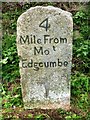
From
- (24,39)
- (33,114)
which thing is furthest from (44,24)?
(33,114)

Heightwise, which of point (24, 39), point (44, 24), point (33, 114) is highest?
point (44, 24)

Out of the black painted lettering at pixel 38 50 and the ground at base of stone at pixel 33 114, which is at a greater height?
the black painted lettering at pixel 38 50

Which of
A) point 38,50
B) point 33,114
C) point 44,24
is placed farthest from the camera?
point 33,114

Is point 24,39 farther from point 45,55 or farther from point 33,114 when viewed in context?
point 33,114

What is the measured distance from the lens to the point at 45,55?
3725 millimetres

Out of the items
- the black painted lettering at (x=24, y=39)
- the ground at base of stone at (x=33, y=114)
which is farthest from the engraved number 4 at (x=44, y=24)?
the ground at base of stone at (x=33, y=114)

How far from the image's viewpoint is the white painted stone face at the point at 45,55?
3576 millimetres

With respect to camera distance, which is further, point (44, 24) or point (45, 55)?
point (45, 55)

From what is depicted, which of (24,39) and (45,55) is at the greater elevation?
(24,39)

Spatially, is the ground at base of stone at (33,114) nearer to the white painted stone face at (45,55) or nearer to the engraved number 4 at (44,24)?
the white painted stone face at (45,55)

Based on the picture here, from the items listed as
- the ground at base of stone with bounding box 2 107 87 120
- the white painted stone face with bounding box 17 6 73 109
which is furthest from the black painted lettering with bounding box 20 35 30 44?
the ground at base of stone with bounding box 2 107 87 120

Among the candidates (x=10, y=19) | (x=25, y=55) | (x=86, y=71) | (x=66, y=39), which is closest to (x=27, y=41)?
(x=25, y=55)

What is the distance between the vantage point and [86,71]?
15.5ft

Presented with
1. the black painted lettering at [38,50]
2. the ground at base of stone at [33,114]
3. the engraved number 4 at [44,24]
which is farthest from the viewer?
the ground at base of stone at [33,114]
